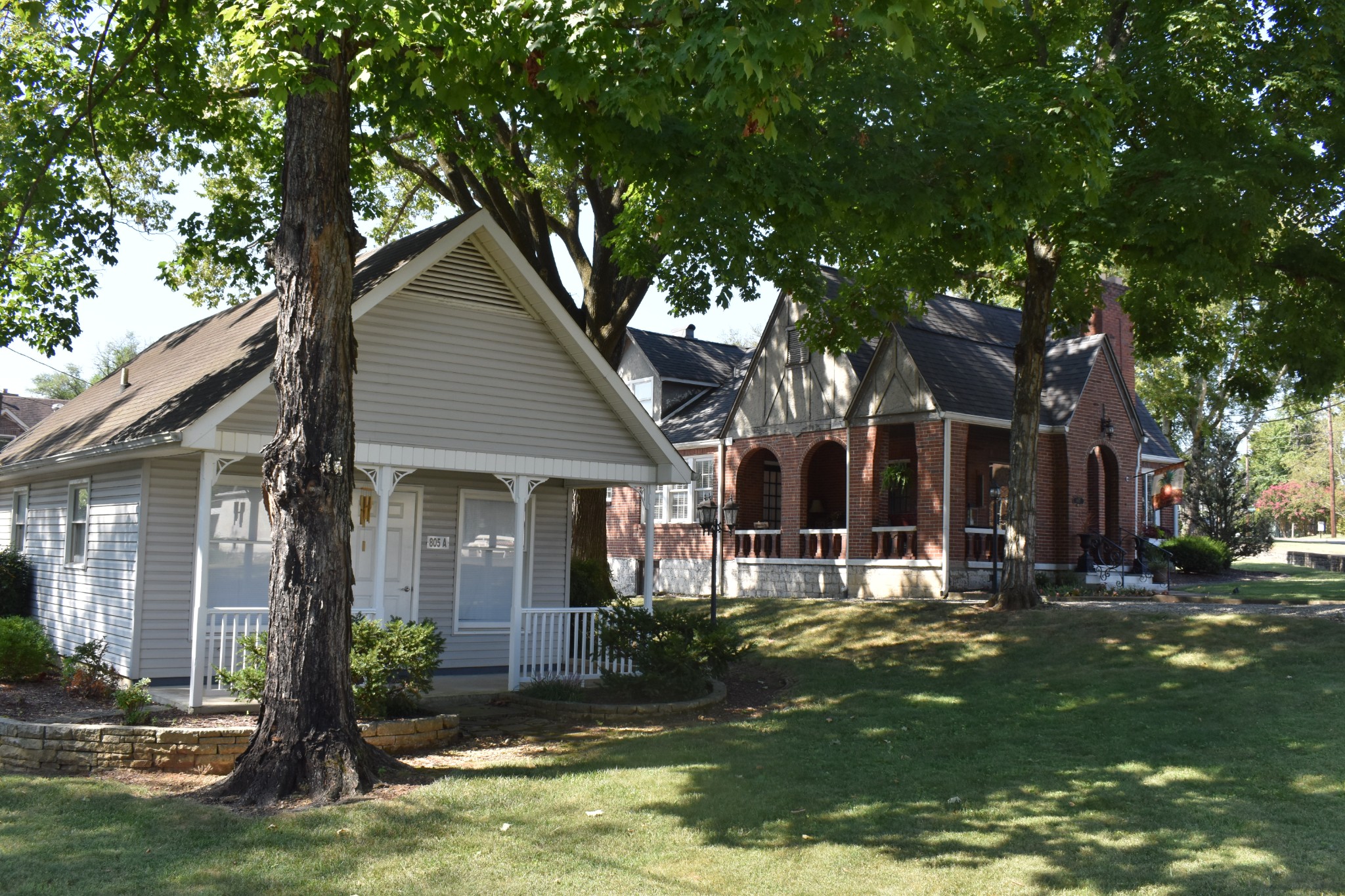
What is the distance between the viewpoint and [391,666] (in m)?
11.3

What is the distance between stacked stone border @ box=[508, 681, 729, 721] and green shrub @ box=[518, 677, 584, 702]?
141mm

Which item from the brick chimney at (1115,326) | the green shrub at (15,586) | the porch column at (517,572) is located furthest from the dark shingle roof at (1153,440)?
the green shrub at (15,586)

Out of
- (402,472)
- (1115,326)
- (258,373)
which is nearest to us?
(258,373)

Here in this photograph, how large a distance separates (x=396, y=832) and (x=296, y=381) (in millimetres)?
3768

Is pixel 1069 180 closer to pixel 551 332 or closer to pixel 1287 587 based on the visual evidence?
pixel 551 332

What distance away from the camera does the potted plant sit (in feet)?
80.5

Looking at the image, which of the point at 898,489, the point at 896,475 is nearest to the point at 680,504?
the point at 898,489

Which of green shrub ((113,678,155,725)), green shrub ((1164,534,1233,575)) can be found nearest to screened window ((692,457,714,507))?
green shrub ((1164,534,1233,575))

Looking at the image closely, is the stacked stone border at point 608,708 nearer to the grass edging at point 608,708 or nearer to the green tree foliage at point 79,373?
the grass edging at point 608,708

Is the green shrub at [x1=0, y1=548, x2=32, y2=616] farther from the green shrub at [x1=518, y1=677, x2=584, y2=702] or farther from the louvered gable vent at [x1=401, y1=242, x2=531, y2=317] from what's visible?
the green shrub at [x1=518, y1=677, x2=584, y2=702]

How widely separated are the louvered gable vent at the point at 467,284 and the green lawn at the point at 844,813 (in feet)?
20.2

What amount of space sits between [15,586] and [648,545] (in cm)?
1133

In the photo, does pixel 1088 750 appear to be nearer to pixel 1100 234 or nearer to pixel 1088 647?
pixel 1088 647

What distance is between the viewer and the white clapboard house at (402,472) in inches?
520
